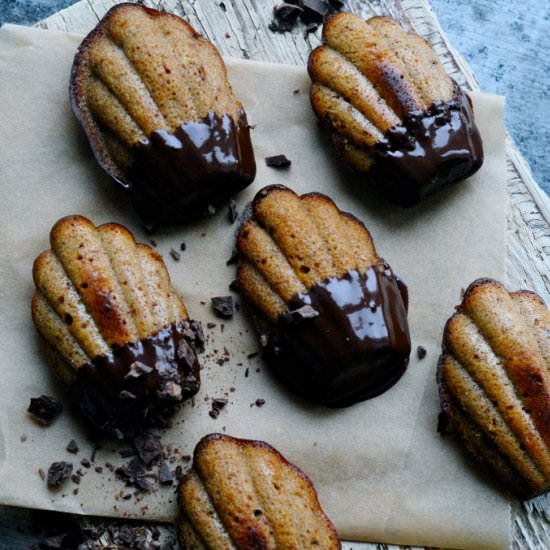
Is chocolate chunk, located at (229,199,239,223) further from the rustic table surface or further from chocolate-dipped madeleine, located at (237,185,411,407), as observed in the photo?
the rustic table surface

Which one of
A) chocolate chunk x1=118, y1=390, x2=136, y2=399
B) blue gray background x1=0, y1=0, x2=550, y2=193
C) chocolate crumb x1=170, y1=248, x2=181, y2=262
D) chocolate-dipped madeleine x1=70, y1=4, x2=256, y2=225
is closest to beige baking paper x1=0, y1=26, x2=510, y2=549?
chocolate crumb x1=170, y1=248, x2=181, y2=262

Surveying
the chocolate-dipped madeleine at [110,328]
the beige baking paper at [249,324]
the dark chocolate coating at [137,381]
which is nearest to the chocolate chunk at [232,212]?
the beige baking paper at [249,324]

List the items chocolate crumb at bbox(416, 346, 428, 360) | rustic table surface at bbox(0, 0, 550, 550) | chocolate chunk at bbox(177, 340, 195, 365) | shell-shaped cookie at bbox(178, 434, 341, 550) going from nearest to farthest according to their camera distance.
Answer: shell-shaped cookie at bbox(178, 434, 341, 550), chocolate chunk at bbox(177, 340, 195, 365), chocolate crumb at bbox(416, 346, 428, 360), rustic table surface at bbox(0, 0, 550, 550)

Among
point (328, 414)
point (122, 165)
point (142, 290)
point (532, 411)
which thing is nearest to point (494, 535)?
point (532, 411)

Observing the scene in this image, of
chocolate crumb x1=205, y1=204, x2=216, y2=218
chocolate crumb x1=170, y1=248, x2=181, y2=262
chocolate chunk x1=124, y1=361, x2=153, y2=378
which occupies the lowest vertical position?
chocolate chunk x1=124, y1=361, x2=153, y2=378

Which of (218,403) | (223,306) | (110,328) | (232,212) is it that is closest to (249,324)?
(223,306)

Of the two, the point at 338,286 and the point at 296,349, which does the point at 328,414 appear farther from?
the point at 338,286
